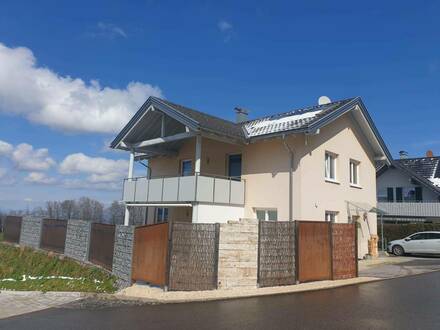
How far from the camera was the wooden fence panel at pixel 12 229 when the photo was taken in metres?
27.0

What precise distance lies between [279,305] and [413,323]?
278 cm

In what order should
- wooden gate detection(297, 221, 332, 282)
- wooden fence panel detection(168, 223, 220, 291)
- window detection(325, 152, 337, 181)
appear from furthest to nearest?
window detection(325, 152, 337, 181) → wooden gate detection(297, 221, 332, 282) → wooden fence panel detection(168, 223, 220, 291)

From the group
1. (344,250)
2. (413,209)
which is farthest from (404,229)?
(344,250)

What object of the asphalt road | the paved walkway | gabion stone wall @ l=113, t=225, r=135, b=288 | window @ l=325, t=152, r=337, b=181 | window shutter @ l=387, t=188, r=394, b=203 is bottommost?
the paved walkway

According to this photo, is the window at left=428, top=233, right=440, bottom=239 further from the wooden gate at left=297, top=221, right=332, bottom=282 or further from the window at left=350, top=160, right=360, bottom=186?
the wooden gate at left=297, top=221, right=332, bottom=282

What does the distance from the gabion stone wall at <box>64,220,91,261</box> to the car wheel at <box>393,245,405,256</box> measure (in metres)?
17.4

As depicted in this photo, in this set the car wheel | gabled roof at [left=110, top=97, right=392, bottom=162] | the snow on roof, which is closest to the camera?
gabled roof at [left=110, top=97, right=392, bottom=162]

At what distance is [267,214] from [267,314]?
33.6ft

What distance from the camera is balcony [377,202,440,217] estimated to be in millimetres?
32688

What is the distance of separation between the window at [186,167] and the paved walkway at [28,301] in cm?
1197

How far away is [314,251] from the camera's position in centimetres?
1287

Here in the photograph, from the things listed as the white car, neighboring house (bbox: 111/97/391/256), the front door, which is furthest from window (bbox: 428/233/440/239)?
the front door

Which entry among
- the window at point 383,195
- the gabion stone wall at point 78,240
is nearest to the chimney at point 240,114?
the gabion stone wall at point 78,240

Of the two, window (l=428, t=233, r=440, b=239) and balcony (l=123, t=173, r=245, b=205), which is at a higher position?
balcony (l=123, t=173, r=245, b=205)
